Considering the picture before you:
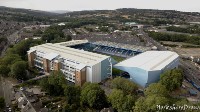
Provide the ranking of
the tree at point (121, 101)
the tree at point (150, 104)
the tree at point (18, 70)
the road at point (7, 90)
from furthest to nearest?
1. the tree at point (18, 70)
2. the road at point (7, 90)
3. the tree at point (121, 101)
4. the tree at point (150, 104)

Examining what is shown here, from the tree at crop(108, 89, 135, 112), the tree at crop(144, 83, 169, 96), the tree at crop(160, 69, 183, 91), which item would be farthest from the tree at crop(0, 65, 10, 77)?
the tree at crop(160, 69, 183, 91)

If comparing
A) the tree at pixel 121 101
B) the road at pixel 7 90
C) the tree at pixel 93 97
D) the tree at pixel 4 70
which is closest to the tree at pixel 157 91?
the tree at pixel 121 101

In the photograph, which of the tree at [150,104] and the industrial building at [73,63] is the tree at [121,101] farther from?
the industrial building at [73,63]

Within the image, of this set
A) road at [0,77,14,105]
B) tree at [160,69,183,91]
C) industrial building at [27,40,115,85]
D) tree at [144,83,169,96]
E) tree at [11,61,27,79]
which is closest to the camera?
tree at [144,83,169,96]

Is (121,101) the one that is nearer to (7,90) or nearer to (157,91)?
(157,91)

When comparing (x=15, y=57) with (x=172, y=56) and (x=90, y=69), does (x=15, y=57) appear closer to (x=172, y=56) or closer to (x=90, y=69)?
(x=90, y=69)

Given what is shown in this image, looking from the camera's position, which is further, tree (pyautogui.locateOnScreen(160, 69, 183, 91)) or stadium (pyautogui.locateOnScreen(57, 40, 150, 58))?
stadium (pyautogui.locateOnScreen(57, 40, 150, 58))

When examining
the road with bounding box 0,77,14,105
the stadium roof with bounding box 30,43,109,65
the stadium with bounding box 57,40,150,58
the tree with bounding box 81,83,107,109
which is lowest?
the road with bounding box 0,77,14,105

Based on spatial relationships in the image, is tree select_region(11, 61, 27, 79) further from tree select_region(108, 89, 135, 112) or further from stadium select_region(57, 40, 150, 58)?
tree select_region(108, 89, 135, 112)
